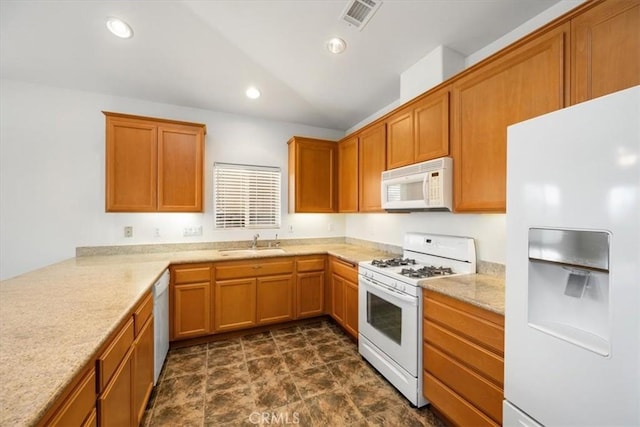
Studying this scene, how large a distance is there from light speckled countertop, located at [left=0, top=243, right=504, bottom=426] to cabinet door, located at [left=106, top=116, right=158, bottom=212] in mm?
631

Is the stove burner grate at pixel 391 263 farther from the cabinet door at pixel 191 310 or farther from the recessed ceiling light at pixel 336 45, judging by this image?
the recessed ceiling light at pixel 336 45

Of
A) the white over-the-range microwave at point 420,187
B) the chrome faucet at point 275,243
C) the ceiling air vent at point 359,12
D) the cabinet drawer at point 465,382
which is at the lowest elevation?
the cabinet drawer at point 465,382

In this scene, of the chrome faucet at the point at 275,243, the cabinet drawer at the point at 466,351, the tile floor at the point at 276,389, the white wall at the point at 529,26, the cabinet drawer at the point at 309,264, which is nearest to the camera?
the cabinet drawer at the point at 466,351

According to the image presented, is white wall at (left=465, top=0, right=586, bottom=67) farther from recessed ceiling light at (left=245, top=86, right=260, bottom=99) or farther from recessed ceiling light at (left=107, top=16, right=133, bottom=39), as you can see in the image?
recessed ceiling light at (left=107, top=16, right=133, bottom=39)

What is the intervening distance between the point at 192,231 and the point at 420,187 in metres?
2.72

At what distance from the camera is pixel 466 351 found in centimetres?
154

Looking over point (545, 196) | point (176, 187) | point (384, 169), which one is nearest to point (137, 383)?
point (176, 187)

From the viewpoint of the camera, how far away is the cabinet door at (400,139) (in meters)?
2.37

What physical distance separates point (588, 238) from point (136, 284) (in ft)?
7.93

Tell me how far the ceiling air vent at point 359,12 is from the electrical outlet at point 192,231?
2743 mm

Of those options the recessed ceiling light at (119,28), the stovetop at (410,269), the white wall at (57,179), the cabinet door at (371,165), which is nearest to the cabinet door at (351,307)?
the stovetop at (410,269)

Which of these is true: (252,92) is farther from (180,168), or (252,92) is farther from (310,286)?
(310,286)

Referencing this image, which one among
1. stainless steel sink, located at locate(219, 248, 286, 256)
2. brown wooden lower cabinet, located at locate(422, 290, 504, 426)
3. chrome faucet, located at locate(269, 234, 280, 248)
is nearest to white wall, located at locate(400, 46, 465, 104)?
brown wooden lower cabinet, located at locate(422, 290, 504, 426)

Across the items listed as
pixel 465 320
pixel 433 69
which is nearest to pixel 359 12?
pixel 433 69
